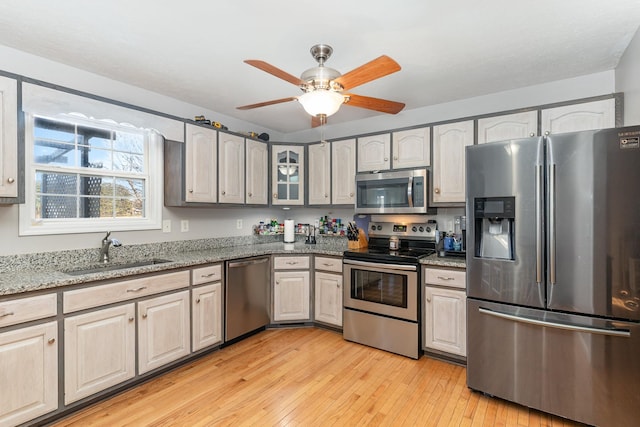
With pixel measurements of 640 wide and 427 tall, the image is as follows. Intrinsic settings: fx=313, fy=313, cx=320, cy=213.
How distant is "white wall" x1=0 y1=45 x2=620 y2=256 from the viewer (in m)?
2.22

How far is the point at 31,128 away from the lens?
2285 mm

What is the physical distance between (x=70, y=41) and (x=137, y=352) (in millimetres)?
2191

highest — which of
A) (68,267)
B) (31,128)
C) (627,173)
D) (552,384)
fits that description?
(31,128)

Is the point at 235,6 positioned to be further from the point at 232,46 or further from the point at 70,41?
the point at 70,41

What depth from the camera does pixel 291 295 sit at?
3.40 meters

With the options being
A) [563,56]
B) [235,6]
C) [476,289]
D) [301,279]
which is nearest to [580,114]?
[563,56]

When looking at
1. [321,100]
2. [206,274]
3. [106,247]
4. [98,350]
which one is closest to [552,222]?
[321,100]

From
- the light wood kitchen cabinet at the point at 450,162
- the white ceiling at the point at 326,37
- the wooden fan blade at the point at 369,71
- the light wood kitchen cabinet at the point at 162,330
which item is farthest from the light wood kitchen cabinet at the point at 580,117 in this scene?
the light wood kitchen cabinet at the point at 162,330

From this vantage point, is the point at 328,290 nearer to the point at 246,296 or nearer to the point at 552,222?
the point at 246,296

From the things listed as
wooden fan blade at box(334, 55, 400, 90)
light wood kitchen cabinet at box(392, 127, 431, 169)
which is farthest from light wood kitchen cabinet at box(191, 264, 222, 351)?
light wood kitchen cabinet at box(392, 127, 431, 169)

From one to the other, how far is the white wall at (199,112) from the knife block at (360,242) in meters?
0.41

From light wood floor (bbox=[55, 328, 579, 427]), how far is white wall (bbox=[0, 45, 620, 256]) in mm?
1216

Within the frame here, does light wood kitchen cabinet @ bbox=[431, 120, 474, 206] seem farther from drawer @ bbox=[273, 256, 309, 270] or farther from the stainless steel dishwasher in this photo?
the stainless steel dishwasher

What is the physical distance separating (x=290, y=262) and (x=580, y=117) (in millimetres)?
2824
